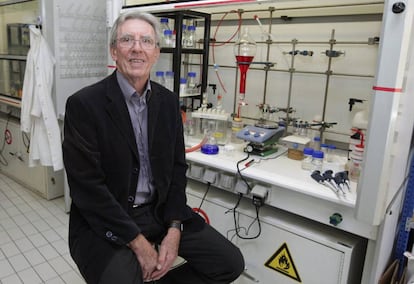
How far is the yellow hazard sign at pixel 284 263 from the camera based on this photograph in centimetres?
155

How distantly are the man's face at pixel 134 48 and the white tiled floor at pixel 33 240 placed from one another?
4.54 feet

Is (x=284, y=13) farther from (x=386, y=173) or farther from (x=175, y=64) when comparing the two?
(x=386, y=173)

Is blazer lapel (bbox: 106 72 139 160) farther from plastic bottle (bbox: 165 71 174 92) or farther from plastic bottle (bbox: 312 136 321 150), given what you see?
plastic bottle (bbox: 312 136 321 150)

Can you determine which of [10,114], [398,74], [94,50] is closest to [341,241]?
[398,74]

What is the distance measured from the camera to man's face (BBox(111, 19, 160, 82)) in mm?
1317

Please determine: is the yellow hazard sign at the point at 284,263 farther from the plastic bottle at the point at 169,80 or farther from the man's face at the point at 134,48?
the plastic bottle at the point at 169,80

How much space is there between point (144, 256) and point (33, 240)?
1.57 meters

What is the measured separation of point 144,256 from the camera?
1272 millimetres

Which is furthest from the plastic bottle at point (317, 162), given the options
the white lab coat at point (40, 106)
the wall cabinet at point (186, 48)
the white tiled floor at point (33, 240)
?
the white lab coat at point (40, 106)

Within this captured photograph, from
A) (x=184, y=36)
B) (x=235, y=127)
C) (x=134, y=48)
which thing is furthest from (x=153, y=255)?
(x=184, y=36)

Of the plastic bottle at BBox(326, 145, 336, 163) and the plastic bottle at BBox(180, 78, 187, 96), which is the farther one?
the plastic bottle at BBox(180, 78, 187, 96)

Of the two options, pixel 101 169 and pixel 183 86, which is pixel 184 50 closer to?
pixel 183 86

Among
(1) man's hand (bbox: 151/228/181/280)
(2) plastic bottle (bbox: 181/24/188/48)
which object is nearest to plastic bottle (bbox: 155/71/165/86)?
(2) plastic bottle (bbox: 181/24/188/48)

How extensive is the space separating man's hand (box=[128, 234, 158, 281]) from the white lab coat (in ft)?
5.37
